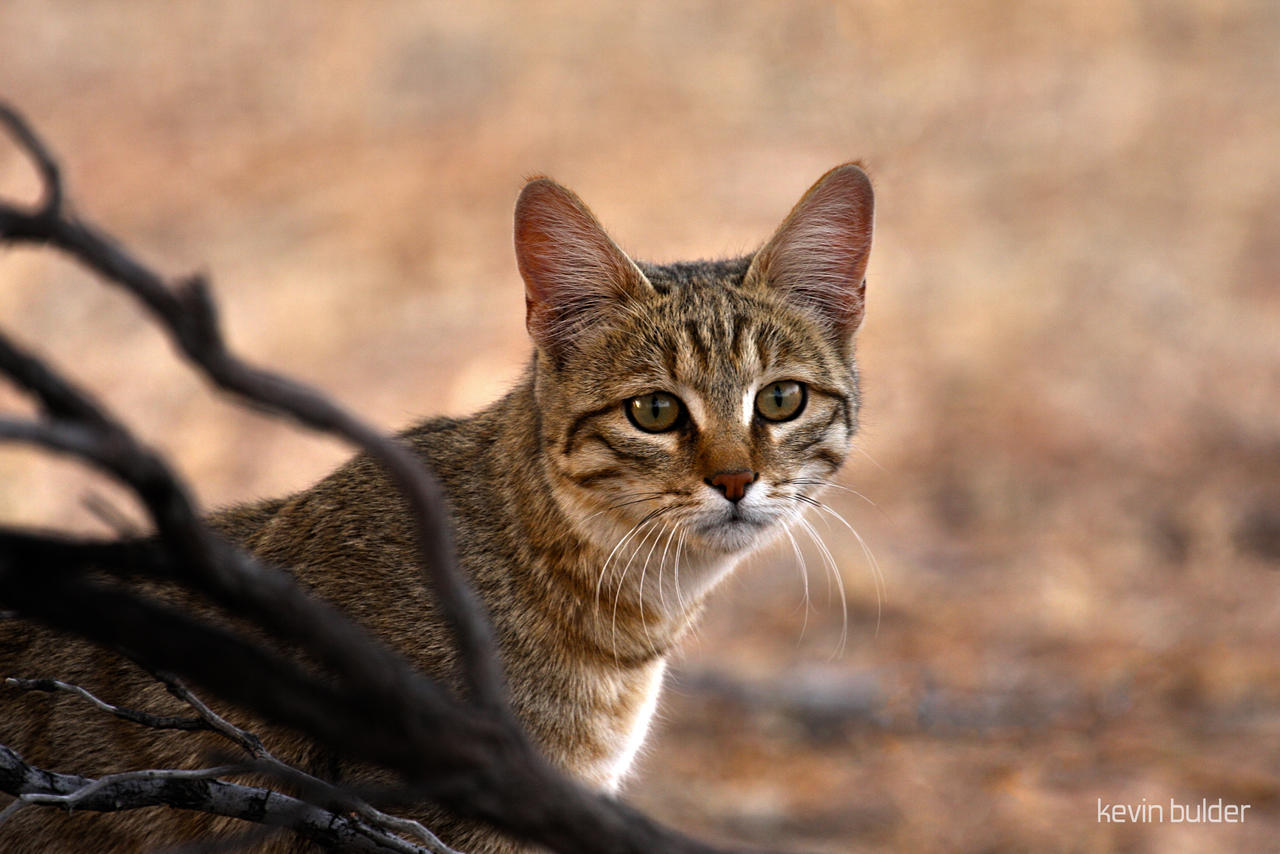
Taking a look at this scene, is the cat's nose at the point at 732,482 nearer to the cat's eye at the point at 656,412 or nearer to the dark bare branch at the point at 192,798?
the cat's eye at the point at 656,412

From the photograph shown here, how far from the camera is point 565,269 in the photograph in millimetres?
3227

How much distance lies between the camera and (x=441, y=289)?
1020 cm

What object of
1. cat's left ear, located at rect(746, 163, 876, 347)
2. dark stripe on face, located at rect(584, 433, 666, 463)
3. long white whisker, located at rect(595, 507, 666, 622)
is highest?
cat's left ear, located at rect(746, 163, 876, 347)

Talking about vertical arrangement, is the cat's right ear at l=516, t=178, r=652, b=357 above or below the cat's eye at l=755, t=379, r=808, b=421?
above

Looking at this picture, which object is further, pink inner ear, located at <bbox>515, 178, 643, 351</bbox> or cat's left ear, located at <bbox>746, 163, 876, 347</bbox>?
cat's left ear, located at <bbox>746, 163, 876, 347</bbox>

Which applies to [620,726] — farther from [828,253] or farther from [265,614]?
[265,614]

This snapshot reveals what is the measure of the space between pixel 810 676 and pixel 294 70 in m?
8.97

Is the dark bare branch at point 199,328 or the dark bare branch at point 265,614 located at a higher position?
the dark bare branch at point 199,328

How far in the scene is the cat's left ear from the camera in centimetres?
328

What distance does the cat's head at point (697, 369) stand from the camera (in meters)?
2.94

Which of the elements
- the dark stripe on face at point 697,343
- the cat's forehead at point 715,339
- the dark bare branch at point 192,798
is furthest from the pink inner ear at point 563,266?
the dark bare branch at point 192,798

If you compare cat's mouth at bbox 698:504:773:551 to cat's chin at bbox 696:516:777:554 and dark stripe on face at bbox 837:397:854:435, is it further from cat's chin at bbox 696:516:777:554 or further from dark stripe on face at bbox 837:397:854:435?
dark stripe on face at bbox 837:397:854:435

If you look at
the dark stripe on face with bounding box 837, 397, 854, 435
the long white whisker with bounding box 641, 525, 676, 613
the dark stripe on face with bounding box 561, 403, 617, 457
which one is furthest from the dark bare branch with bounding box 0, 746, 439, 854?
the dark stripe on face with bounding box 837, 397, 854, 435

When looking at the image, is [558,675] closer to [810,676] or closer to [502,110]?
[810,676]
